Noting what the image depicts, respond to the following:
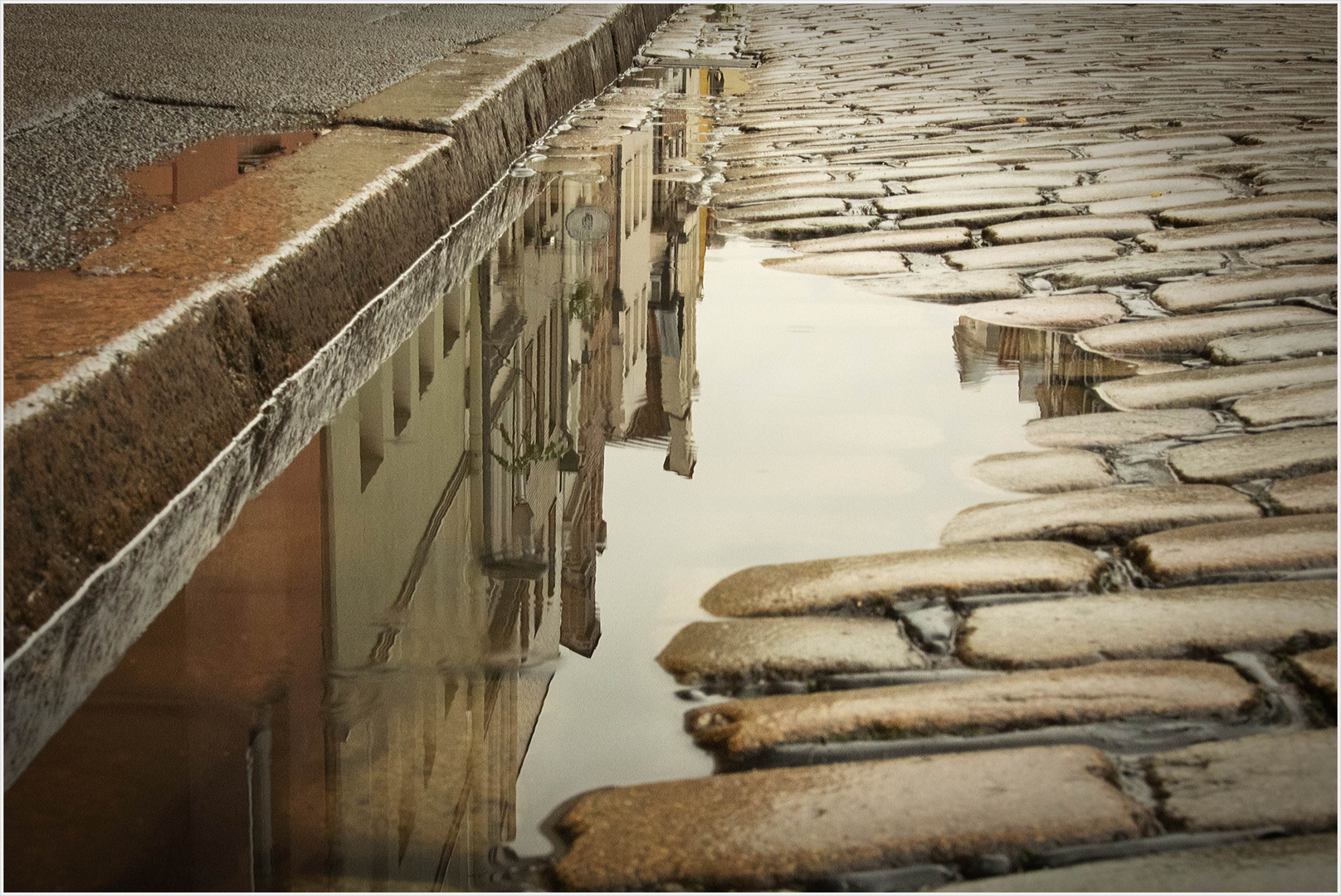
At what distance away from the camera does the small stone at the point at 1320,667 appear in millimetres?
1503

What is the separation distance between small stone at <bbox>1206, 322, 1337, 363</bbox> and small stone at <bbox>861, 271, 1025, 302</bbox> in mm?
575

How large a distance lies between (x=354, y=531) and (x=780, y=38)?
9.34 m

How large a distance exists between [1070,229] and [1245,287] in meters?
0.75

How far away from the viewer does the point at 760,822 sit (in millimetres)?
1303

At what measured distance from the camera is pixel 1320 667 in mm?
1539

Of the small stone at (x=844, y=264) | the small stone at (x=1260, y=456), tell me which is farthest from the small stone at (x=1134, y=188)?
the small stone at (x=1260, y=456)

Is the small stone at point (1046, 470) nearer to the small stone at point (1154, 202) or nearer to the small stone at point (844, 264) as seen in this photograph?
the small stone at point (844, 264)

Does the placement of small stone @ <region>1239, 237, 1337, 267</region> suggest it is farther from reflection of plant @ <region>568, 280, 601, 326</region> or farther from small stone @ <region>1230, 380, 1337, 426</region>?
reflection of plant @ <region>568, 280, 601, 326</region>

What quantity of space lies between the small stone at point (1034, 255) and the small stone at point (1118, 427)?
1134mm

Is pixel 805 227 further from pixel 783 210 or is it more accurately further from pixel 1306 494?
pixel 1306 494

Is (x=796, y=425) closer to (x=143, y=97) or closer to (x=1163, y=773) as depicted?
(x=1163, y=773)

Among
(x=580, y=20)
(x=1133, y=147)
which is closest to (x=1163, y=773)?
(x=1133, y=147)

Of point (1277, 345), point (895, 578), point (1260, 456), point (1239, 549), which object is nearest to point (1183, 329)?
point (1277, 345)

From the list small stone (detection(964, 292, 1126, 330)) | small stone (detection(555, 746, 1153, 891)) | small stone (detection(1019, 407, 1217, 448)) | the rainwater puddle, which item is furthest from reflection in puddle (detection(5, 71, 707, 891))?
small stone (detection(964, 292, 1126, 330))
